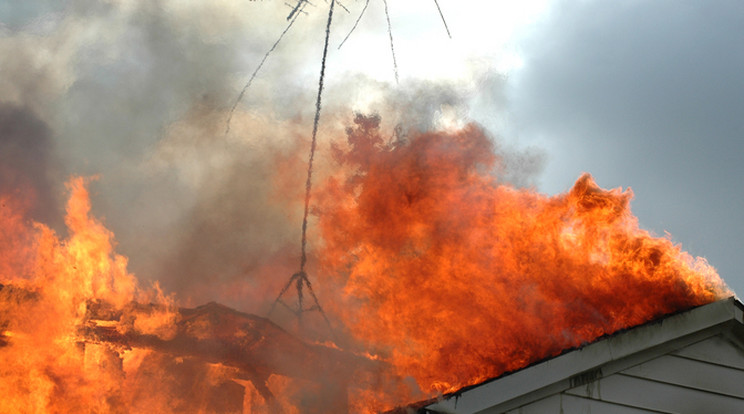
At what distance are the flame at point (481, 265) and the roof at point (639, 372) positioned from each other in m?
0.32

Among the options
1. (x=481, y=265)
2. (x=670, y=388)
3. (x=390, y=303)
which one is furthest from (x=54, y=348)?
(x=670, y=388)

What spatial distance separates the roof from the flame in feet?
1.04

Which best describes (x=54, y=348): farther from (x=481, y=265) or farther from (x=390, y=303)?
(x=481, y=265)

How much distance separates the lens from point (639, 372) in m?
5.88

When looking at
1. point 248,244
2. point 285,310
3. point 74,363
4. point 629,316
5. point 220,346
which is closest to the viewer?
point 629,316

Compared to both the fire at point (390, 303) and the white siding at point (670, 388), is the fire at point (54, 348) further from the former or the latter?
the white siding at point (670, 388)

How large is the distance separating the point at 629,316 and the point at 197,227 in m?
13.1

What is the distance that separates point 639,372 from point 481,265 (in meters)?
2.77

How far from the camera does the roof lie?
18.3ft

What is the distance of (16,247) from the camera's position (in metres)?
14.2

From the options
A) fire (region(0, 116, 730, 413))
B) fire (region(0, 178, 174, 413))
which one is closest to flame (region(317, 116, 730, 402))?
fire (region(0, 116, 730, 413))

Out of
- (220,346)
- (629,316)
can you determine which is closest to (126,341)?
(220,346)

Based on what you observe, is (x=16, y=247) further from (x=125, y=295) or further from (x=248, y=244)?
(x=248, y=244)

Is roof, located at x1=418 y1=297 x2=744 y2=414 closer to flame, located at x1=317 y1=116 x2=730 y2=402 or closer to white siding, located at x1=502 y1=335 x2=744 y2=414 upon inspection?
white siding, located at x1=502 y1=335 x2=744 y2=414
